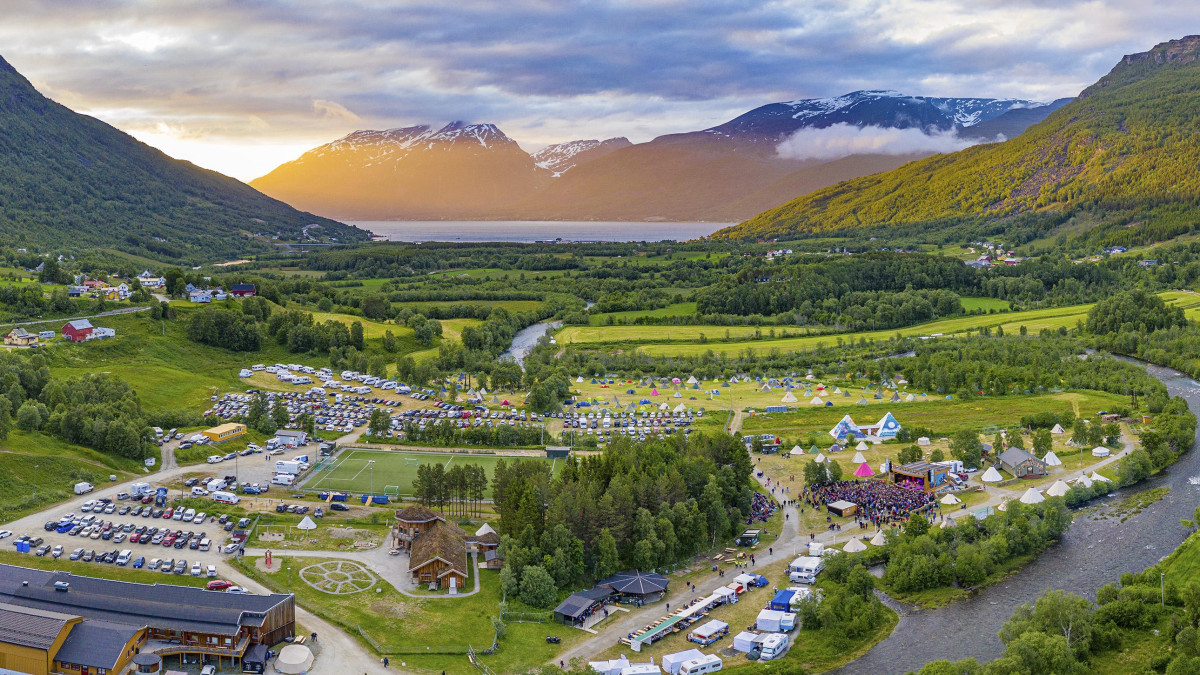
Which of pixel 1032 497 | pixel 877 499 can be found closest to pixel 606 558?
pixel 877 499

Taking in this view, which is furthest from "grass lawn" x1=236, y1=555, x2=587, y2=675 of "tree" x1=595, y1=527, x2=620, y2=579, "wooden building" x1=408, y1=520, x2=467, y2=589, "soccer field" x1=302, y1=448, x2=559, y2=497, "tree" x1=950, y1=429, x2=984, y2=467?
"tree" x1=950, y1=429, x2=984, y2=467

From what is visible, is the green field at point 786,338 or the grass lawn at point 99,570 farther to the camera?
Answer: the green field at point 786,338

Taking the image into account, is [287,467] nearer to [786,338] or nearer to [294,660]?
[294,660]

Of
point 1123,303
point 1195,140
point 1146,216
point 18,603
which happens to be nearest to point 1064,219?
point 1146,216

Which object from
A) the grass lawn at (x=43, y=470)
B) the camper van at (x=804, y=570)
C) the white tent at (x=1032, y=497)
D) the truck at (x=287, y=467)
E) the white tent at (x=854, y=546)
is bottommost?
the camper van at (x=804, y=570)

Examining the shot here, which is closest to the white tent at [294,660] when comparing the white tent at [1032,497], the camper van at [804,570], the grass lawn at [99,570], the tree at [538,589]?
the grass lawn at [99,570]

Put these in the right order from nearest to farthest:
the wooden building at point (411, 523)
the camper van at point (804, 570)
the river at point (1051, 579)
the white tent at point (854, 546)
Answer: the river at point (1051, 579), the camper van at point (804, 570), the white tent at point (854, 546), the wooden building at point (411, 523)

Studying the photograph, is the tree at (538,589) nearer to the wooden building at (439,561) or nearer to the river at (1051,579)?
the wooden building at (439,561)
